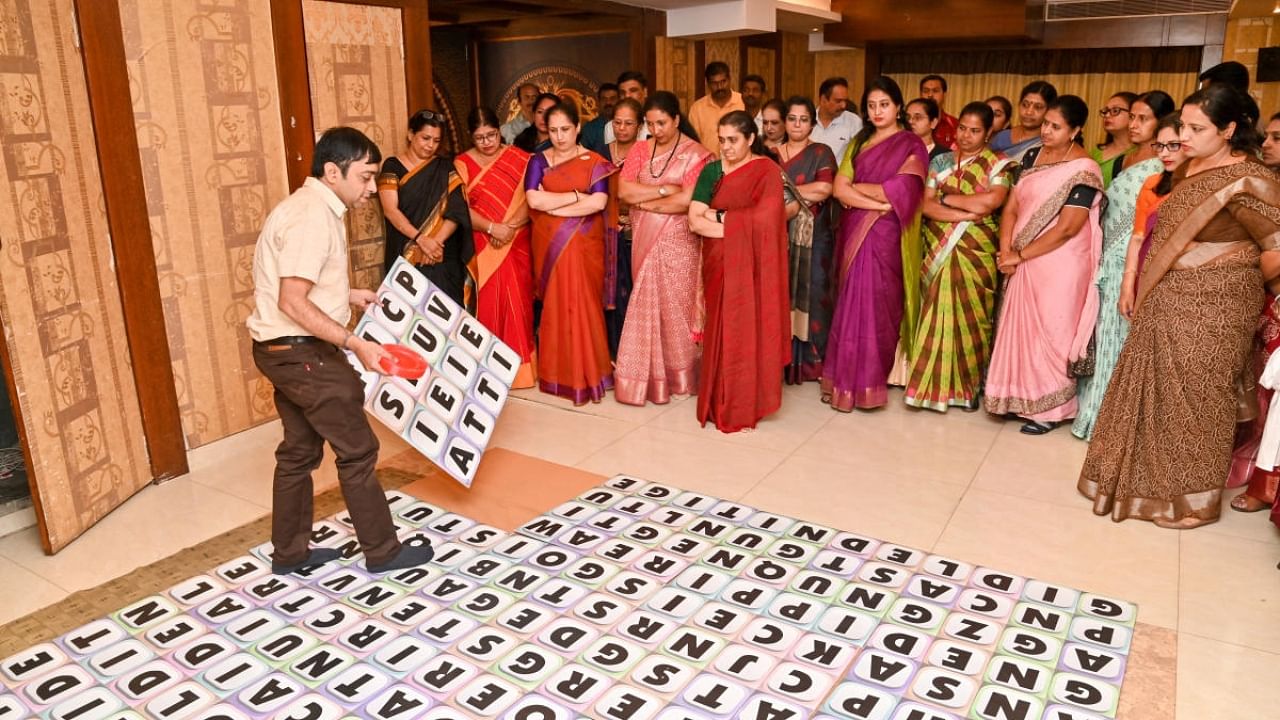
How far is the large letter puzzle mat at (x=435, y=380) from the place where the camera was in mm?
3338

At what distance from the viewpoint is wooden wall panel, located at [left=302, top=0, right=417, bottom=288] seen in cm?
411

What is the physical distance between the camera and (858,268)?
14.3 feet

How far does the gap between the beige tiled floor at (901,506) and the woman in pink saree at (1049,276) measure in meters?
0.17

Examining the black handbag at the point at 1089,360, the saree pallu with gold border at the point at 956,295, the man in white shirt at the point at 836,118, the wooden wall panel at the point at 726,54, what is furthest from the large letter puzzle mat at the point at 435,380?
the wooden wall panel at the point at 726,54

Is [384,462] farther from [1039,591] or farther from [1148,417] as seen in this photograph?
[1148,417]

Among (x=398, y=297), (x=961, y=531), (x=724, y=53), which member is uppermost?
(x=724, y=53)

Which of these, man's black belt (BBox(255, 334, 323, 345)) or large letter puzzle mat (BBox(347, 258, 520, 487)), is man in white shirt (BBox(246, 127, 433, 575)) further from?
large letter puzzle mat (BBox(347, 258, 520, 487))

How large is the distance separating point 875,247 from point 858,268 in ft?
0.41

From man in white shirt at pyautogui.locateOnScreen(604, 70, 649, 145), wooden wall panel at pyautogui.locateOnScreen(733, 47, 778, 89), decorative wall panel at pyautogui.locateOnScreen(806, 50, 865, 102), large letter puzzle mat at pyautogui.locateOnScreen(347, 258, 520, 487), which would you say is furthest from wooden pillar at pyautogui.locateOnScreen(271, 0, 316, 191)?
decorative wall panel at pyautogui.locateOnScreen(806, 50, 865, 102)

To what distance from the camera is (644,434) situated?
4180 millimetres

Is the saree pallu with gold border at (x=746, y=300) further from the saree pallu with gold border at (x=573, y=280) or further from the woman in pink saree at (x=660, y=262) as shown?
the saree pallu with gold border at (x=573, y=280)

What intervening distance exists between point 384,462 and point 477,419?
→ 23.4 inches

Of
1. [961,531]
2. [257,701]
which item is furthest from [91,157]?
[961,531]

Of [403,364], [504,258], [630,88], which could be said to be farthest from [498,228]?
[403,364]
